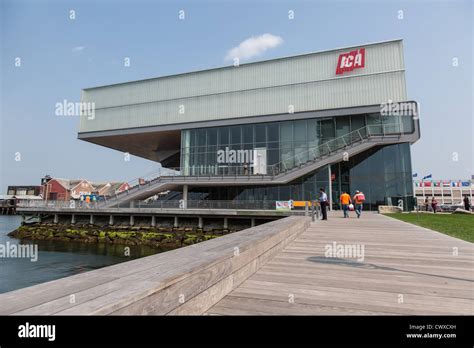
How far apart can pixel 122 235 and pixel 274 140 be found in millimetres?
16616

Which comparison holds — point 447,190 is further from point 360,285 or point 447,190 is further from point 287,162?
point 360,285

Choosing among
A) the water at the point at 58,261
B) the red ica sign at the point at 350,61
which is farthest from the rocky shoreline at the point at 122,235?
the red ica sign at the point at 350,61

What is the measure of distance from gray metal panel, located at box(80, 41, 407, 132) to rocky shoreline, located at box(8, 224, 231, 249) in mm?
13970

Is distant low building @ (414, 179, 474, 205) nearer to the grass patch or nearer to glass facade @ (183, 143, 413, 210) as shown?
glass facade @ (183, 143, 413, 210)

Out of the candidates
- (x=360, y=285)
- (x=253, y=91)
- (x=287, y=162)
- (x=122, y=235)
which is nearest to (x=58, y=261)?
(x=122, y=235)

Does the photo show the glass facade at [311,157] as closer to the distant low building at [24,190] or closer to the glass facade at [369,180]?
the glass facade at [369,180]

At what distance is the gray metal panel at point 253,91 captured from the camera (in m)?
26.0

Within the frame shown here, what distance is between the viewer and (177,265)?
2.73 metres

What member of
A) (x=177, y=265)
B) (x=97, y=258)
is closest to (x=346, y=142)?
(x=97, y=258)

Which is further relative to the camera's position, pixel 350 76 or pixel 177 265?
pixel 350 76

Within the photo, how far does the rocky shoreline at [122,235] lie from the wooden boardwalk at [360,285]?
15882 mm
